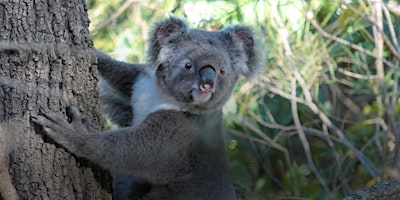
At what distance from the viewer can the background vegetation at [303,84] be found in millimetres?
5020

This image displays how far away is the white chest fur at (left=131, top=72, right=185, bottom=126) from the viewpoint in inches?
132

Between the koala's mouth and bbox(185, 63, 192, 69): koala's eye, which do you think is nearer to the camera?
the koala's mouth

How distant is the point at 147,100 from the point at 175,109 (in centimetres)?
18

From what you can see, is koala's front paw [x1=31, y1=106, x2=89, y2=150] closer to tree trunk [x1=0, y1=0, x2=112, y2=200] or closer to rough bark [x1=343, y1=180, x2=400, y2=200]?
tree trunk [x1=0, y1=0, x2=112, y2=200]

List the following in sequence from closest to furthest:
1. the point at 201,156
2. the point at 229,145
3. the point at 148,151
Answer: the point at 148,151 < the point at 201,156 < the point at 229,145

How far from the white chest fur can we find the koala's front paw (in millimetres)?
543

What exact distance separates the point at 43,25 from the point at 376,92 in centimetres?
387

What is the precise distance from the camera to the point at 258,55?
375 centimetres

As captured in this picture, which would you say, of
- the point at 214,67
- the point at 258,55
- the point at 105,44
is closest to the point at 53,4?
the point at 214,67

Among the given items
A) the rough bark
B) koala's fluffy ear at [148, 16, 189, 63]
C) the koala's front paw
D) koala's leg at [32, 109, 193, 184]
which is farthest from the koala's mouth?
the rough bark

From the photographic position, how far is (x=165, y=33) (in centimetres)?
351

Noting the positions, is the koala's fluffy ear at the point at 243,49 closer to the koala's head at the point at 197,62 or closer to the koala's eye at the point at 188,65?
the koala's head at the point at 197,62

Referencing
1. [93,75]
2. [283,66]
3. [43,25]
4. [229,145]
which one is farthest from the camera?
[229,145]

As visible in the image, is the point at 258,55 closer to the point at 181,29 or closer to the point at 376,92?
the point at 181,29
